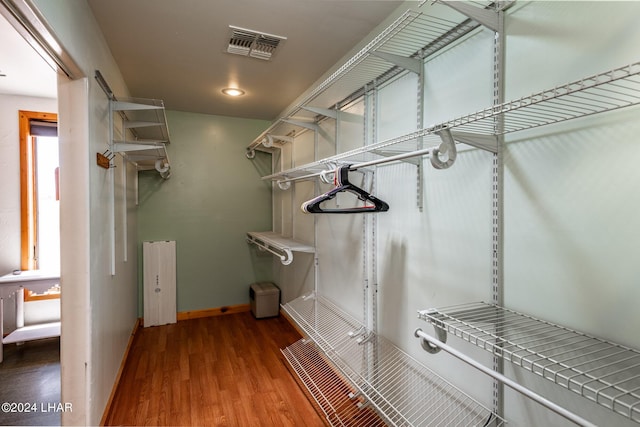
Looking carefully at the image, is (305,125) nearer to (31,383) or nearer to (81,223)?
(81,223)

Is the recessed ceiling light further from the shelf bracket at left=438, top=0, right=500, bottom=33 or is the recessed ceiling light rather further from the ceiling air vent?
the shelf bracket at left=438, top=0, right=500, bottom=33

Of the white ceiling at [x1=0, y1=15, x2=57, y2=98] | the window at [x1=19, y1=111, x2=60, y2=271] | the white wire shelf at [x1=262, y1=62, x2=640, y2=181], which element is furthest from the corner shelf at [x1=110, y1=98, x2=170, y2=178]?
the white wire shelf at [x1=262, y1=62, x2=640, y2=181]

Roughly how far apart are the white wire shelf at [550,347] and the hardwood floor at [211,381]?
1358 millimetres

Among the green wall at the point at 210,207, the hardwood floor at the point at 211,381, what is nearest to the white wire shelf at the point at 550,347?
the hardwood floor at the point at 211,381

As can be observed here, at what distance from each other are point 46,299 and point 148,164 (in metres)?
1.62

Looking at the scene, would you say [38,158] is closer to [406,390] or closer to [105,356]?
[105,356]

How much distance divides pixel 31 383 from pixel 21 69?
232 cm

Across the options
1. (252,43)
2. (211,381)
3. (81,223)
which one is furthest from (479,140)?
(211,381)

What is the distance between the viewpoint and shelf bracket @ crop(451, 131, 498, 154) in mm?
1035

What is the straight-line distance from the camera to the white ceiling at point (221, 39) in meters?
1.65

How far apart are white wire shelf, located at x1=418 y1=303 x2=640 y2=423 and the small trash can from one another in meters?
2.76

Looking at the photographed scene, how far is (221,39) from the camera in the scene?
6.44ft

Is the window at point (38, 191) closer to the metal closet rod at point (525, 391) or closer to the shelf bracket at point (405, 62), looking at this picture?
the shelf bracket at point (405, 62)

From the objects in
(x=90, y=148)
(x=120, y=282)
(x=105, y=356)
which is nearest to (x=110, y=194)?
(x=90, y=148)
